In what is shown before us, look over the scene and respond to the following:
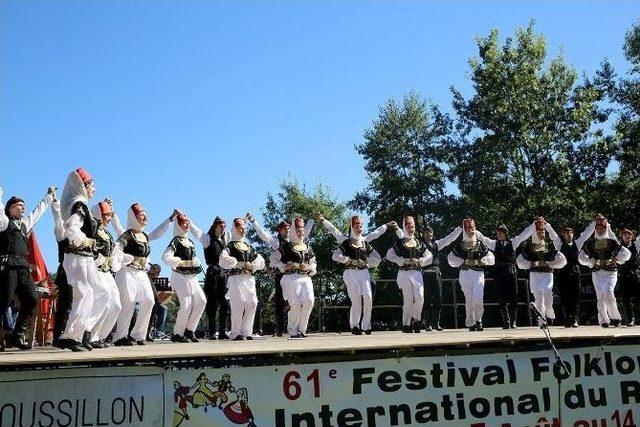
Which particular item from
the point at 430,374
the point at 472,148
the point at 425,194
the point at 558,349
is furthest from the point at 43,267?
the point at 425,194

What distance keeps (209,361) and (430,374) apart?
2.33 meters

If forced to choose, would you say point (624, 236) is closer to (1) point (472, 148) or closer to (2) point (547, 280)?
(2) point (547, 280)

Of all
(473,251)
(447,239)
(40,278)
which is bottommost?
(40,278)

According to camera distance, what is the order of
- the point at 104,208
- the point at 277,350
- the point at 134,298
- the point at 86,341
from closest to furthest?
the point at 277,350, the point at 86,341, the point at 104,208, the point at 134,298

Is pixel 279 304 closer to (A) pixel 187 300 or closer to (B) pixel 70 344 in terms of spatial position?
(A) pixel 187 300

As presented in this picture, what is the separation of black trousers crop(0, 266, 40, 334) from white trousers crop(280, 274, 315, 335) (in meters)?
5.04

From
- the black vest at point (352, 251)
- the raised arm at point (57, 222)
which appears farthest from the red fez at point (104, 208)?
the black vest at point (352, 251)

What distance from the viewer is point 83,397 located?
269 inches

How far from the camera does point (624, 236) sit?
648 inches

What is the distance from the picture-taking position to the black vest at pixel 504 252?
16125 mm

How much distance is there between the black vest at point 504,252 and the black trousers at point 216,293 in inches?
231

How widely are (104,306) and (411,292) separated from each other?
7239 mm

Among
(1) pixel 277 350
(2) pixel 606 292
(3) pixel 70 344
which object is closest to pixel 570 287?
(2) pixel 606 292

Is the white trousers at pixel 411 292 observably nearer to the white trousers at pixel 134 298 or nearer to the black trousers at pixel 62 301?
the white trousers at pixel 134 298
